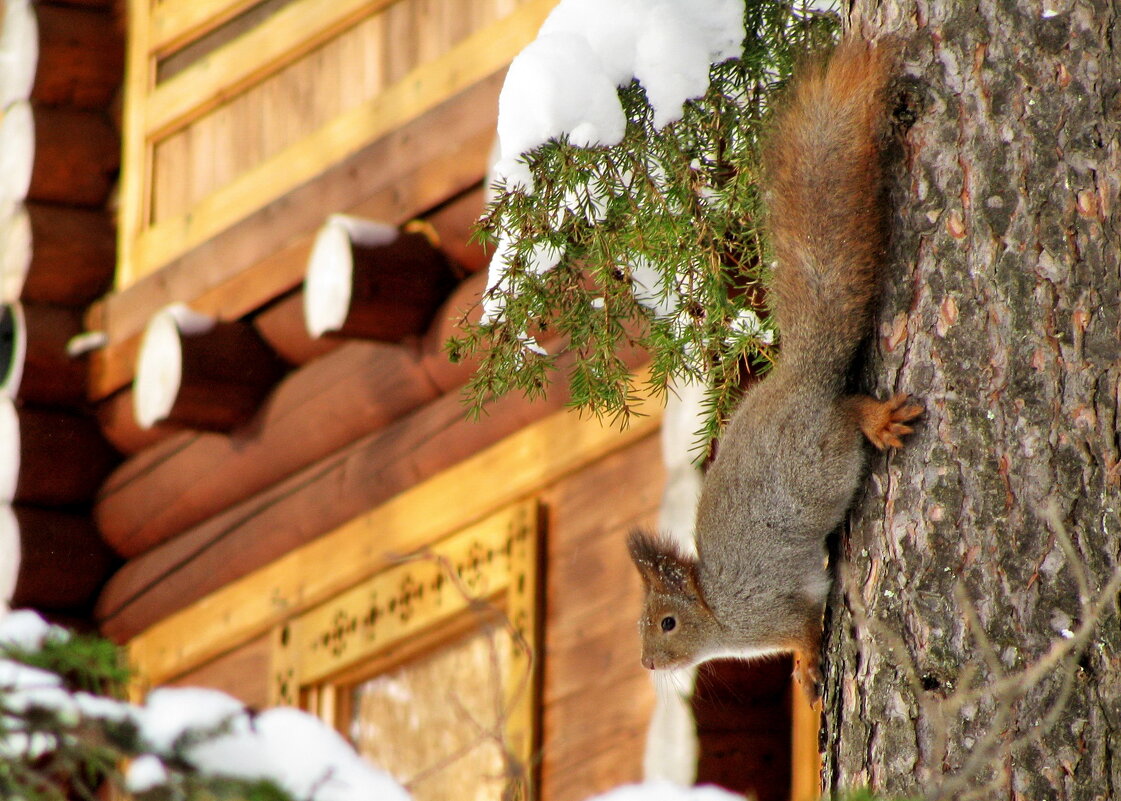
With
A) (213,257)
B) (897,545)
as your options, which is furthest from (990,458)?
(213,257)

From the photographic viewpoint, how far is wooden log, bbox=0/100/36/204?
6.58 m

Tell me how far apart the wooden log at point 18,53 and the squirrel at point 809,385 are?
202 inches

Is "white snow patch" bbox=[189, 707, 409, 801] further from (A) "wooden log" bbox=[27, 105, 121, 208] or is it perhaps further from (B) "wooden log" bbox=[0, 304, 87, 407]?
(A) "wooden log" bbox=[27, 105, 121, 208]

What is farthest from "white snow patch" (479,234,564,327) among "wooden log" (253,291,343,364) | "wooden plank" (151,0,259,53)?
"wooden plank" (151,0,259,53)

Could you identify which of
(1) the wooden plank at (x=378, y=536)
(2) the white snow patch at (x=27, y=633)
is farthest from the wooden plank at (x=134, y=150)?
A: (2) the white snow patch at (x=27, y=633)

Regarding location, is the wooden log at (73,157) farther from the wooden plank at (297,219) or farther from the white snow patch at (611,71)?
the white snow patch at (611,71)

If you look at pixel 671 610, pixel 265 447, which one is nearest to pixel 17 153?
pixel 265 447

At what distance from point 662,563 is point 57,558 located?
14.0 ft

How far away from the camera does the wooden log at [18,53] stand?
662cm

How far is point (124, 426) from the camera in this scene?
6.26 m

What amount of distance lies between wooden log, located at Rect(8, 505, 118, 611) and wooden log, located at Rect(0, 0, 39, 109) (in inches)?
72.4

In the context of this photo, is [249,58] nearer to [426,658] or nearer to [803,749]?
[426,658]

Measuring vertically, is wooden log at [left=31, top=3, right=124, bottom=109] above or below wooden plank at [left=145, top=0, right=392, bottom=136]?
above

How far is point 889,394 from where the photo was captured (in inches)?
84.7
